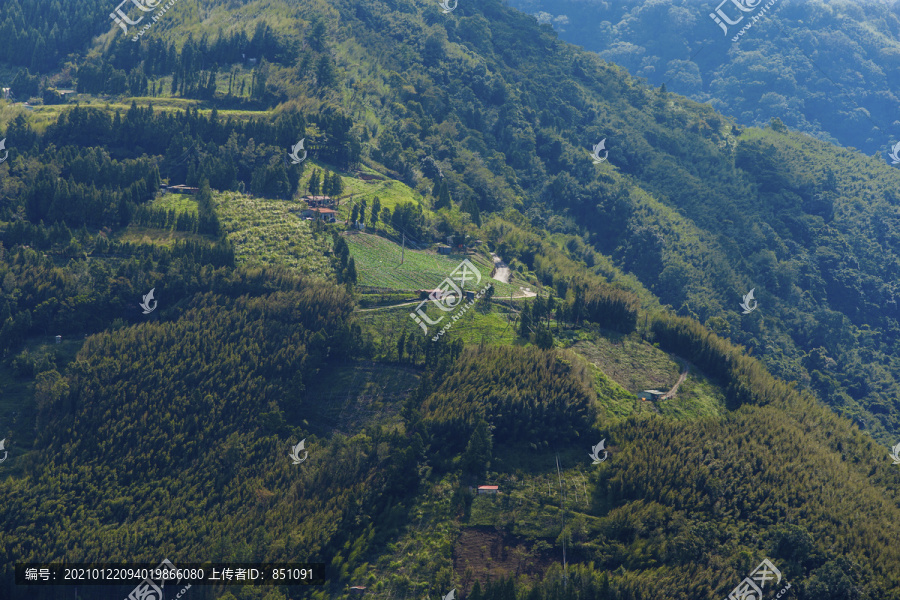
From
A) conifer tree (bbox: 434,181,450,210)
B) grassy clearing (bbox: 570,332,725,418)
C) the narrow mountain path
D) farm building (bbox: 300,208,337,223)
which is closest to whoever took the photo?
grassy clearing (bbox: 570,332,725,418)

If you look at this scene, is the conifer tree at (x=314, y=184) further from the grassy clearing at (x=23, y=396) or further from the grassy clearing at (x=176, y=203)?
the grassy clearing at (x=23, y=396)

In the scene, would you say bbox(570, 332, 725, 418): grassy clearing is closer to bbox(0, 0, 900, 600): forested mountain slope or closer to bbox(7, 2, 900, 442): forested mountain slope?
bbox(0, 0, 900, 600): forested mountain slope

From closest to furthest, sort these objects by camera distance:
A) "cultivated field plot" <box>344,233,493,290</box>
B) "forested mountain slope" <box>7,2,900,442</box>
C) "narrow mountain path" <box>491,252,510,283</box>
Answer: "cultivated field plot" <box>344,233,493,290</box> → "narrow mountain path" <box>491,252,510,283</box> → "forested mountain slope" <box>7,2,900,442</box>

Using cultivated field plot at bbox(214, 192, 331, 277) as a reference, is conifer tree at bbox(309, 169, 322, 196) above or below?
above

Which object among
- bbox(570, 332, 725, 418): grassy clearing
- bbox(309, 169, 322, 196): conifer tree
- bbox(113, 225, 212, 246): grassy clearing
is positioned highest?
bbox(309, 169, 322, 196): conifer tree

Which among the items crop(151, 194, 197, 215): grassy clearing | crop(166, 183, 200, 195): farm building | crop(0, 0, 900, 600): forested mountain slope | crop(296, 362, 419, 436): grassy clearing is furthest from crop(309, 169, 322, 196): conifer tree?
crop(296, 362, 419, 436): grassy clearing

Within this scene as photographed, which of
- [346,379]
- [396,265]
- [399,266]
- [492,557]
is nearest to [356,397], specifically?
[346,379]

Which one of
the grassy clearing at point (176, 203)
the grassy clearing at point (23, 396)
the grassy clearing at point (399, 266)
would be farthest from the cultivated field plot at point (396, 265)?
the grassy clearing at point (23, 396)
